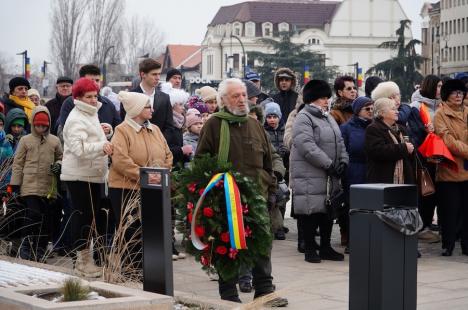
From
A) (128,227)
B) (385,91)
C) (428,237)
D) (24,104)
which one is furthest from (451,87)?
(24,104)

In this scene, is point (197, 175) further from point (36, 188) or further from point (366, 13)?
point (366, 13)

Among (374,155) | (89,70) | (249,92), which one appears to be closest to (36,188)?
(89,70)

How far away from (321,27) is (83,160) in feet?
528

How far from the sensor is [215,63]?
541ft

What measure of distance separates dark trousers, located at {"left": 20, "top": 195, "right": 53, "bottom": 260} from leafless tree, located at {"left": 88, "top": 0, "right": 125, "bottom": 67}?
82.3m

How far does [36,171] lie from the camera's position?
13.4 m

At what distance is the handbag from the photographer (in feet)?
46.6

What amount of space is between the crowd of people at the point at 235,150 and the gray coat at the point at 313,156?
0.01 m

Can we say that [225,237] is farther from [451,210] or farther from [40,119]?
[451,210]

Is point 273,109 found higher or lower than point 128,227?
higher

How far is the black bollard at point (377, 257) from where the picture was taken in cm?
718

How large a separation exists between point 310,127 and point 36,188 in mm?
3158

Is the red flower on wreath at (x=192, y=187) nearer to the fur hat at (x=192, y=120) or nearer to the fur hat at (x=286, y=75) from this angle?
the fur hat at (x=192, y=120)

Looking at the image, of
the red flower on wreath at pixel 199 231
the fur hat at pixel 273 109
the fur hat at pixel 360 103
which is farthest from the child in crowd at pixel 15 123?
the red flower on wreath at pixel 199 231
